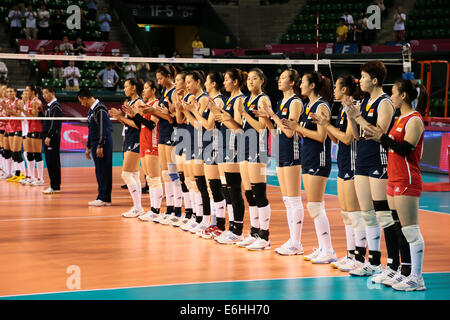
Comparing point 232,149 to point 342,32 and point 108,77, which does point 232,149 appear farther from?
point 342,32

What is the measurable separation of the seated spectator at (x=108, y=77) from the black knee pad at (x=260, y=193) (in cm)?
1438

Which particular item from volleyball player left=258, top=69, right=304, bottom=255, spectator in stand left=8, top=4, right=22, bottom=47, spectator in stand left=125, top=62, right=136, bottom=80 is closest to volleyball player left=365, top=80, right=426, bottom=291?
volleyball player left=258, top=69, right=304, bottom=255

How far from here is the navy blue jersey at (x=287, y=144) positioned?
23.5 ft

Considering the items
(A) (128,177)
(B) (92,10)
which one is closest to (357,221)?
(A) (128,177)

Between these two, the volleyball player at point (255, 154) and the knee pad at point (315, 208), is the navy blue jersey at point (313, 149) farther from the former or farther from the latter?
the volleyball player at point (255, 154)

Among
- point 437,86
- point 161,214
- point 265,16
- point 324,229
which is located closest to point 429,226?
point 324,229

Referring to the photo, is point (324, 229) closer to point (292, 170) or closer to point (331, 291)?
point (292, 170)

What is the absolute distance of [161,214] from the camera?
9.82 m

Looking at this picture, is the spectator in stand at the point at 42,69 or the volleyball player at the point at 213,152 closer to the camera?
the volleyball player at the point at 213,152

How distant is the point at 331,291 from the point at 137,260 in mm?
2229

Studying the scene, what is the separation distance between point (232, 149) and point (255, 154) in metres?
0.36

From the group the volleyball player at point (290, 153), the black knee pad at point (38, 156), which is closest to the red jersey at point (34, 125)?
the black knee pad at point (38, 156)

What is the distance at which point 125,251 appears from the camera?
7.54 metres
